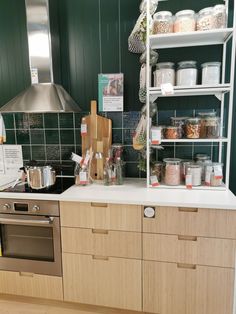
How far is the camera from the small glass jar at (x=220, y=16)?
1.62m

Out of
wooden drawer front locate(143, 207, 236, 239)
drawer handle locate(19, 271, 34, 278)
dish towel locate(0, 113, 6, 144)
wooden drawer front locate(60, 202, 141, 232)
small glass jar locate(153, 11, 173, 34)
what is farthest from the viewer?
dish towel locate(0, 113, 6, 144)

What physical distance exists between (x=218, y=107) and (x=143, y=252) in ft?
4.08

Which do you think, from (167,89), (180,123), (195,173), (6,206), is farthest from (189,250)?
(6,206)

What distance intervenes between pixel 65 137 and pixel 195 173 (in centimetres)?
117

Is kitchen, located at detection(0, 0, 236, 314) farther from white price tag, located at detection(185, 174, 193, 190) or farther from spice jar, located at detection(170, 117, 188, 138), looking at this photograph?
spice jar, located at detection(170, 117, 188, 138)

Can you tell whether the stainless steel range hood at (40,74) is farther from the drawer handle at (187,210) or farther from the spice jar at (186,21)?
the drawer handle at (187,210)

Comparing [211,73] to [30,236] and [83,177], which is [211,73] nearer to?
[83,177]

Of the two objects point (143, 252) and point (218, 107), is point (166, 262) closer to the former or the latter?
point (143, 252)

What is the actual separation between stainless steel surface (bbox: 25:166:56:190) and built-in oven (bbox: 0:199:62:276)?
169mm

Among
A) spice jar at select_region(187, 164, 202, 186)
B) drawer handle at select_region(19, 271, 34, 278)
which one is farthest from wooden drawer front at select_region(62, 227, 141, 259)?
spice jar at select_region(187, 164, 202, 186)

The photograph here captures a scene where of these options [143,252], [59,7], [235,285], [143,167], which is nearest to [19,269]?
[143,252]

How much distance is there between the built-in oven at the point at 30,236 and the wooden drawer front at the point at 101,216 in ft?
0.28

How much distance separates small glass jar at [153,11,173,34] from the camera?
1.71m

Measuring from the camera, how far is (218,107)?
6.51ft
